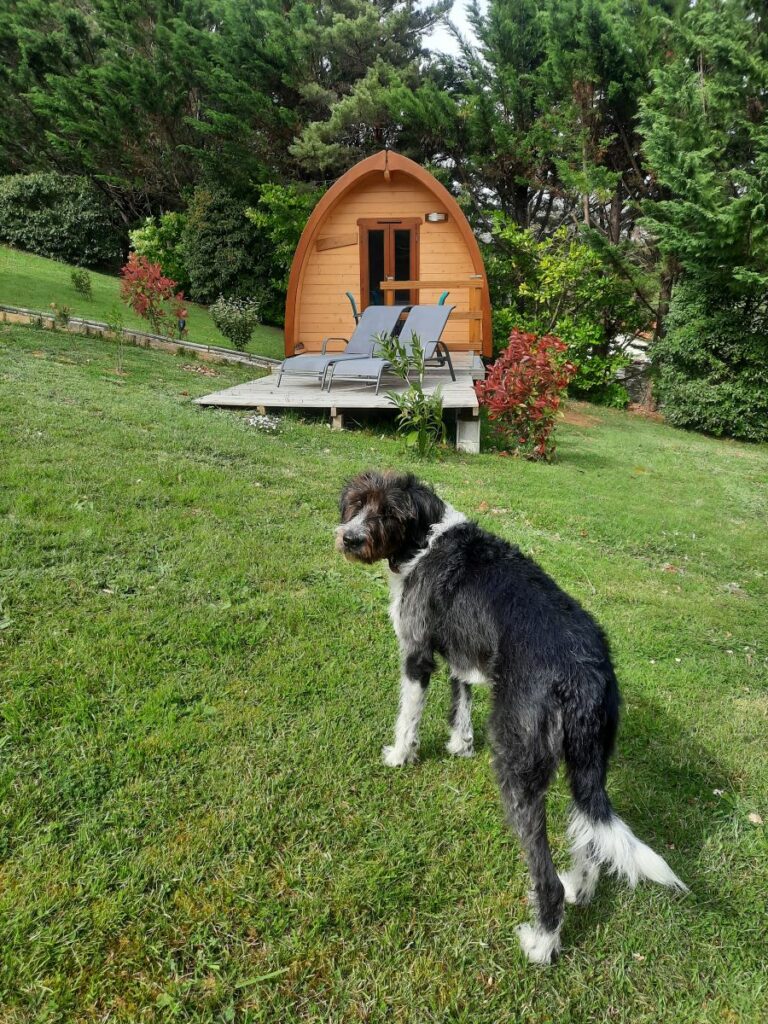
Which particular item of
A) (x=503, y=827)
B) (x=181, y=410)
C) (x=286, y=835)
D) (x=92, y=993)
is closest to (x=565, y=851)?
(x=503, y=827)

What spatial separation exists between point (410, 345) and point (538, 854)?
894 centimetres

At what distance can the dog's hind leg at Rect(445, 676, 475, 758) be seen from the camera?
272 cm

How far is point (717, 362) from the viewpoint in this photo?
43.3ft

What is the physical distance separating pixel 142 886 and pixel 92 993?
0.31 meters

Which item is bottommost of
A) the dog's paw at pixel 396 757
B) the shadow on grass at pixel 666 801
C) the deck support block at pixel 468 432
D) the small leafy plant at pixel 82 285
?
the shadow on grass at pixel 666 801

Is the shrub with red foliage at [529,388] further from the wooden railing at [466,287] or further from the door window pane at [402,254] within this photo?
the door window pane at [402,254]

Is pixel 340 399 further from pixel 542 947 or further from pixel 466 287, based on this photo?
pixel 542 947

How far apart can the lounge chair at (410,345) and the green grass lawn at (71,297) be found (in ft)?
20.7

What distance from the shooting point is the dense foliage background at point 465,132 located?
12.9 meters

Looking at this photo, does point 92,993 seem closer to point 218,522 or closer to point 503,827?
point 503,827

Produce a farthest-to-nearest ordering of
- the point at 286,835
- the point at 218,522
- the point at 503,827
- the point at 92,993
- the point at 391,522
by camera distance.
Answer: the point at 218,522
the point at 391,522
the point at 503,827
the point at 286,835
the point at 92,993

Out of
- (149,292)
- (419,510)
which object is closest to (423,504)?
(419,510)

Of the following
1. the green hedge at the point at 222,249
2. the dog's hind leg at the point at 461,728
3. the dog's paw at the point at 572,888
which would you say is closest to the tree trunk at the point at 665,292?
the green hedge at the point at 222,249

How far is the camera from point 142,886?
6.22 feet
